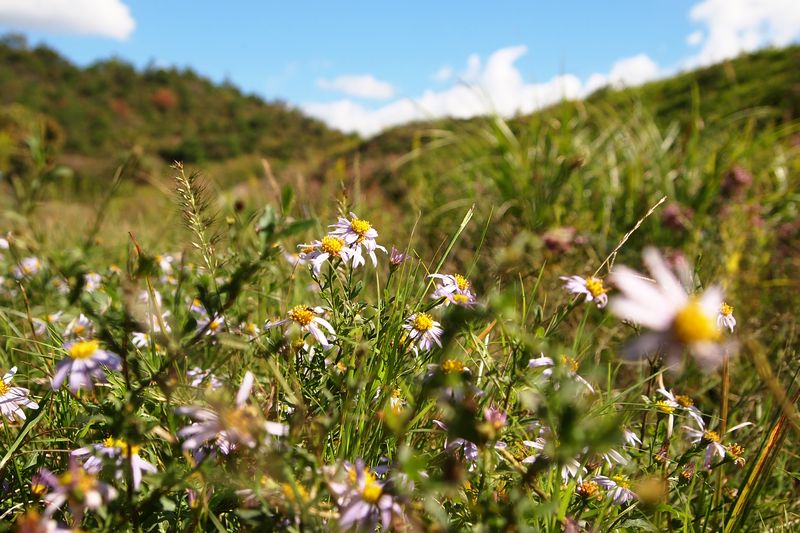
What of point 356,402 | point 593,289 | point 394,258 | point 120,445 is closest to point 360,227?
point 394,258

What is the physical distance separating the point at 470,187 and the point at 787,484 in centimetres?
253

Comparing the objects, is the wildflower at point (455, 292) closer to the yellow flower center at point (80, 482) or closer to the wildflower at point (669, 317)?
the wildflower at point (669, 317)

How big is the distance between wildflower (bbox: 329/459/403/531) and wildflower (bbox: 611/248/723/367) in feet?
1.11

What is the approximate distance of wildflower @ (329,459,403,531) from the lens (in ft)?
1.97

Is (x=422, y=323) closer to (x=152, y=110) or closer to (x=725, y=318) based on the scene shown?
(x=725, y=318)

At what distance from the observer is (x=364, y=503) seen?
0.62 metres

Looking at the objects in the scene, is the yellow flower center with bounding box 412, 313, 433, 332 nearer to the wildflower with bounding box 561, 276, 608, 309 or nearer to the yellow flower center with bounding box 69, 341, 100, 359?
the wildflower with bounding box 561, 276, 608, 309

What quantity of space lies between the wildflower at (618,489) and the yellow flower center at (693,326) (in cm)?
51

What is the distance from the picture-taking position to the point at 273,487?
621mm

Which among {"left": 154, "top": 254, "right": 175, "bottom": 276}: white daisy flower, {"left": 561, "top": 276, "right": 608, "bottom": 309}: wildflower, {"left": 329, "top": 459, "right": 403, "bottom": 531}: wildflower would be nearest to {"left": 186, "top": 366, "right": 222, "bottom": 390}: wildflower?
{"left": 329, "top": 459, "right": 403, "bottom": 531}: wildflower

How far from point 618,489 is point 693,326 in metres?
0.54

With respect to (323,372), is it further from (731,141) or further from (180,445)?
(731,141)

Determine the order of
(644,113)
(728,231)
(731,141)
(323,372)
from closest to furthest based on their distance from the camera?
(323,372) → (728,231) → (731,141) → (644,113)

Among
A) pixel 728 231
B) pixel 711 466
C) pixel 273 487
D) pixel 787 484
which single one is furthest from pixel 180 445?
pixel 728 231
